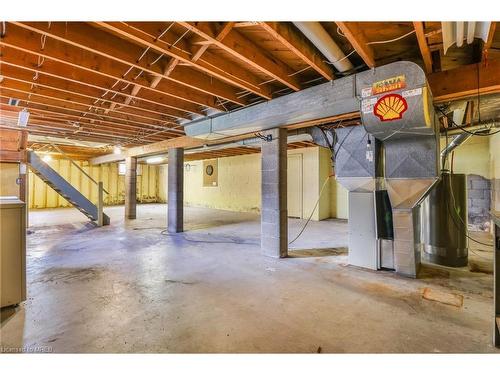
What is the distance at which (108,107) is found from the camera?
145 inches

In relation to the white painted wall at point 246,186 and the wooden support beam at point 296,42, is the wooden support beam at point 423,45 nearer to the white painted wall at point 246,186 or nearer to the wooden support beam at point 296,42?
the wooden support beam at point 296,42

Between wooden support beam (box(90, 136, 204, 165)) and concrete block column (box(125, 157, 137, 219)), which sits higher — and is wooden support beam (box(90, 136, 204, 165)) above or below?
above

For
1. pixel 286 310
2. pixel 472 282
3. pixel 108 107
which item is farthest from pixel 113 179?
pixel 472 282

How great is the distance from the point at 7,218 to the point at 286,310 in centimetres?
247

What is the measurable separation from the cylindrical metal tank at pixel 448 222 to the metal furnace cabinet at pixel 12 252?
15.3 feet

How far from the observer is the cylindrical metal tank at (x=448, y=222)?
3277 mm

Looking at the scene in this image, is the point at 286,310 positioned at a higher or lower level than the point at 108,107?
lower

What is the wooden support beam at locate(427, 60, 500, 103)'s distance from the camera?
2.13m

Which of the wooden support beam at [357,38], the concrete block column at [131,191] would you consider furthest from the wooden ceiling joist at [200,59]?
the concrete block column at [131,191]

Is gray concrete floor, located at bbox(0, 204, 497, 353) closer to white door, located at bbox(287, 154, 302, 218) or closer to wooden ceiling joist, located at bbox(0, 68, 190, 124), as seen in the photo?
wooden ceiling joist, located at bbox(0, 68, 190, 124)

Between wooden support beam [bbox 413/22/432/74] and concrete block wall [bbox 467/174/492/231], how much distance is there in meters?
4.32

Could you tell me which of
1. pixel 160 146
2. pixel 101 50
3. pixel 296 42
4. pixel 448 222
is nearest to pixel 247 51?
pixel 296 42

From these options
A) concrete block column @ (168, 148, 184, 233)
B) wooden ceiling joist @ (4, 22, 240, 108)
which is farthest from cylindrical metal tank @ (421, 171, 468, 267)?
concrete block column @ (168, 148, 184, 233)
